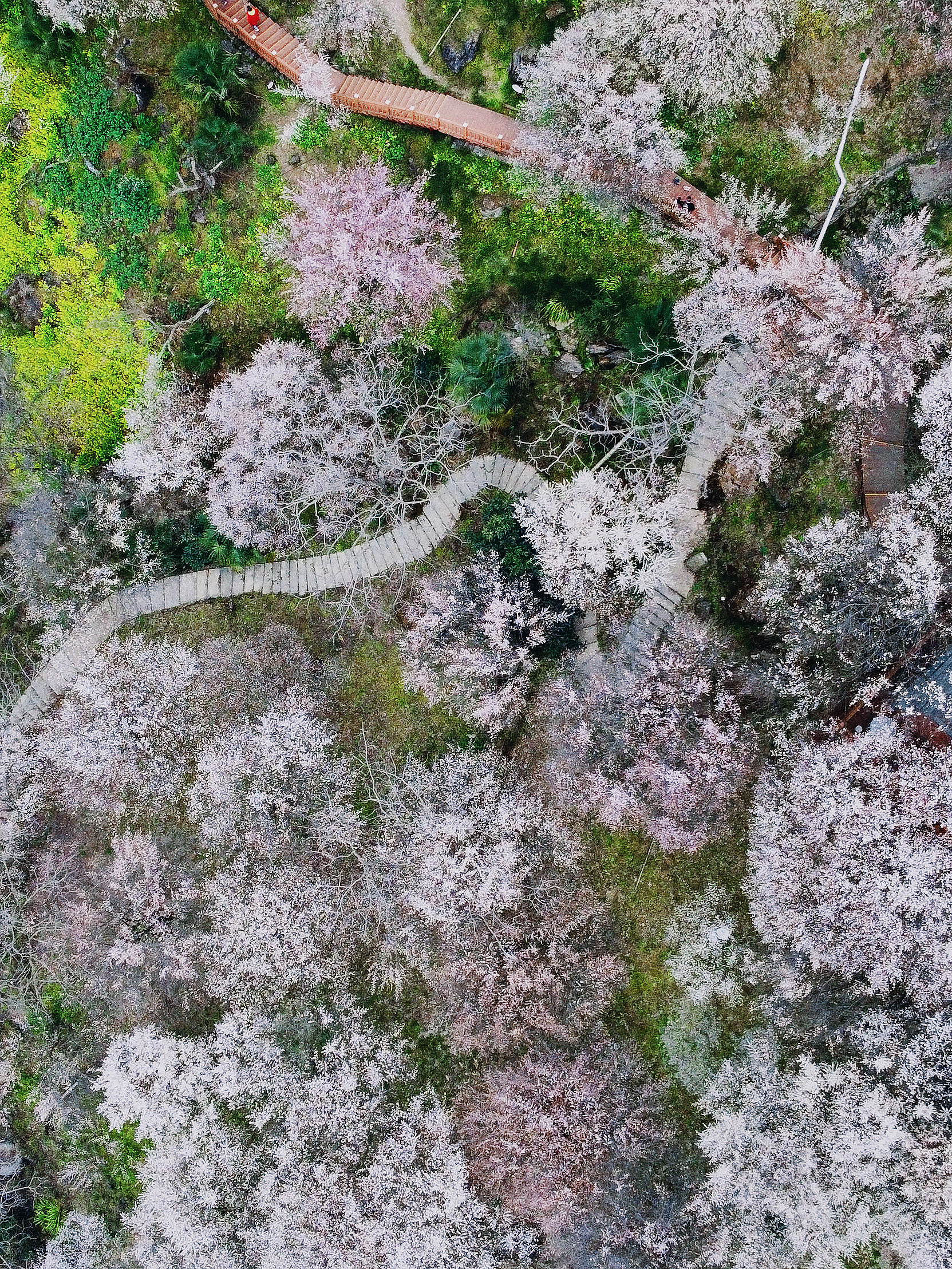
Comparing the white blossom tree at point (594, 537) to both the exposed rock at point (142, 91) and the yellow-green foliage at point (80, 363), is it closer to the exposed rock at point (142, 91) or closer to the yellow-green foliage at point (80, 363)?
the yellow-green foliage at point (80, 363)

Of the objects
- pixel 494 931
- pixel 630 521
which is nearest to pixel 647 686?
pixel 630 521

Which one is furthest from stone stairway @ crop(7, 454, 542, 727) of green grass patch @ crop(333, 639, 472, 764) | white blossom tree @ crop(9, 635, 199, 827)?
green grass patch @ crop(333, 639, 472, 764)

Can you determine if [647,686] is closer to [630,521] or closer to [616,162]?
[630,521]

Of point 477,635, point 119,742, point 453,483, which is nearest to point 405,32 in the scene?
point 453,483

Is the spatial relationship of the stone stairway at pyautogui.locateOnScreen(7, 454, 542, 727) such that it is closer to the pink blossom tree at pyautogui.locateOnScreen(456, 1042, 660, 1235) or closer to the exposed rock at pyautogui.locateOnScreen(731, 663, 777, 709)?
the exposed rock at pyautogui.locateOnScreen(731, 663, 777, 709)

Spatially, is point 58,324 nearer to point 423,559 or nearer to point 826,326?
point 423,559

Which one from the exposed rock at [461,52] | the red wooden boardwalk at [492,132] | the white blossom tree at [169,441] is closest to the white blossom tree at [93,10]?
the red wooden boardwalk at [492,132]
